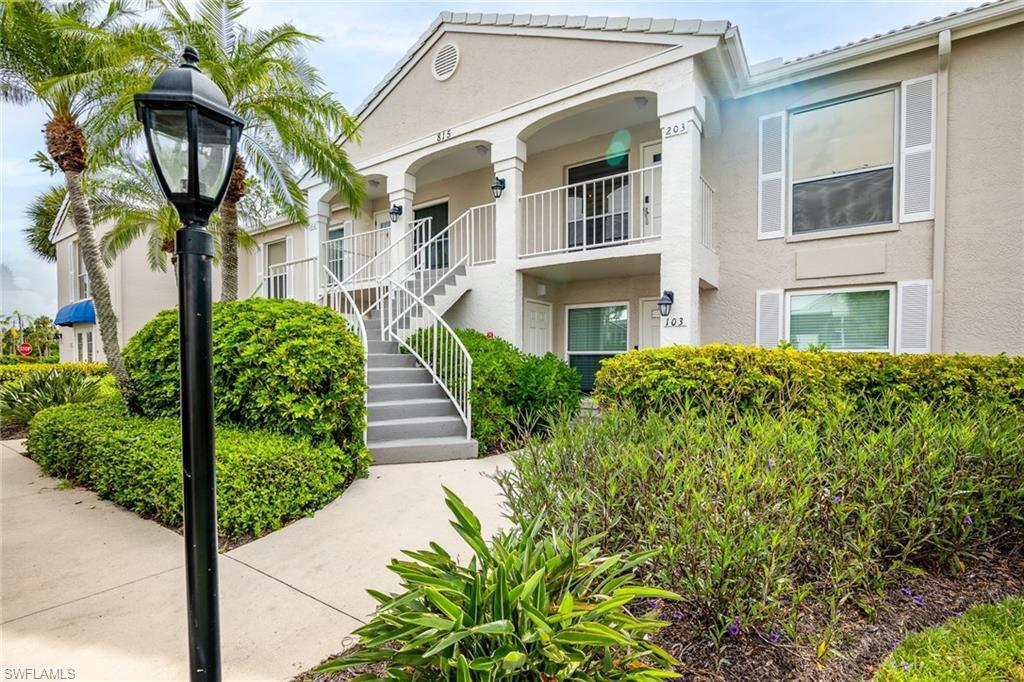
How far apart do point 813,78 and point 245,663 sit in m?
9.95

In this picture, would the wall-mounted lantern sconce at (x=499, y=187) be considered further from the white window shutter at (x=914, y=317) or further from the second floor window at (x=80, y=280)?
the second floor window at (x=80, y=280)

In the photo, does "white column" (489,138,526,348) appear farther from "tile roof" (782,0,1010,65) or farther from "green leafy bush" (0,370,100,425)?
"green leafy bush" (0,370,100,425)

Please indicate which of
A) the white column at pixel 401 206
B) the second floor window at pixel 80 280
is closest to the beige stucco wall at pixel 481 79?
the white column at pixel 401 206

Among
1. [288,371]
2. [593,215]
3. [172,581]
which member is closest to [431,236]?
[593,215]

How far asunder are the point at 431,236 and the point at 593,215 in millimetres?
4591

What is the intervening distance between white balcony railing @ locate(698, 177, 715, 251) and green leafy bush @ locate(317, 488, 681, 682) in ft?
23.4

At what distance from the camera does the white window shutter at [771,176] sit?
812 cm

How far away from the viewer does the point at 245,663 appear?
2.46 metres

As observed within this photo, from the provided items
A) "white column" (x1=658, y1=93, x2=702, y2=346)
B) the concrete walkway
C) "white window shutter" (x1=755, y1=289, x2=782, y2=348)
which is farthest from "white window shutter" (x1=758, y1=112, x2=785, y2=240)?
the concrete walkway

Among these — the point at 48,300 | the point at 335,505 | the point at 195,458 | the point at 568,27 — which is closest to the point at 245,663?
the point at 195,458

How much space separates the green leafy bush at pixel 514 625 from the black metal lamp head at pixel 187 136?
5.77 ft

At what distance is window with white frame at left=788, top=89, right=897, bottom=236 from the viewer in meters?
7.51

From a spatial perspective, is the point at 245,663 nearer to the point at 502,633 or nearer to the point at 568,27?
the point at 502,633

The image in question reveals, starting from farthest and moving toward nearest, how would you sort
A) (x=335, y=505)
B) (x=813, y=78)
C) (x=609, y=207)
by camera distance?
(x=609, y=207)
(x=813, y=78)
(x=335, y=505)
